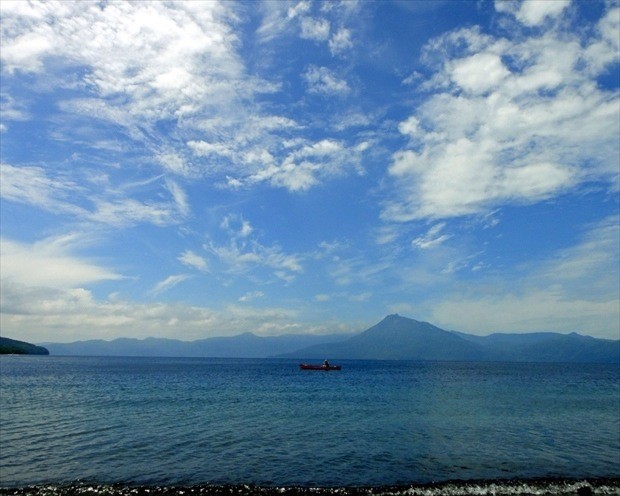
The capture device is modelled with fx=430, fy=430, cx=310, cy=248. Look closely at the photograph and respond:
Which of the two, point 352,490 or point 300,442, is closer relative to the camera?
point 352,490

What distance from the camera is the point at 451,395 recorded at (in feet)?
217

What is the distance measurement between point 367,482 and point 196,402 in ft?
123

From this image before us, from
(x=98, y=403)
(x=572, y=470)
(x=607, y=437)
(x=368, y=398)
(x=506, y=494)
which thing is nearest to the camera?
(x=506, y=494)

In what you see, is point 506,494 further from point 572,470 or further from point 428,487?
point 572,470

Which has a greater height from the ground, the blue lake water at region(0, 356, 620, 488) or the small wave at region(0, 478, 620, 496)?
the blue lake water at region(0, 356, 620, 488)

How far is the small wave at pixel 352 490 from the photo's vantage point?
21.5 meters

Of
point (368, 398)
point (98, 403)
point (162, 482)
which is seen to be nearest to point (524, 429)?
point (368, 398)

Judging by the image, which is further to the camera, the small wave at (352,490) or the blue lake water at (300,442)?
the blue lake water at (300,442)

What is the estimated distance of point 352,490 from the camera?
22125mm

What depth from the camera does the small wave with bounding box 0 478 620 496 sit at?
21.5m

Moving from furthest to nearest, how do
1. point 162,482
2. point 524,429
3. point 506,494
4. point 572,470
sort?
point 524,429
point 572,470
point 162,482
point 506,494

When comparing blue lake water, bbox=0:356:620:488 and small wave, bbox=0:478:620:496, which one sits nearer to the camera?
small wave, bbox=0:478:620:496

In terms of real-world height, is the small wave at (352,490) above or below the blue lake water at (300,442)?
below

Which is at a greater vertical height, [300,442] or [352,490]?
Answer: [300,442]
